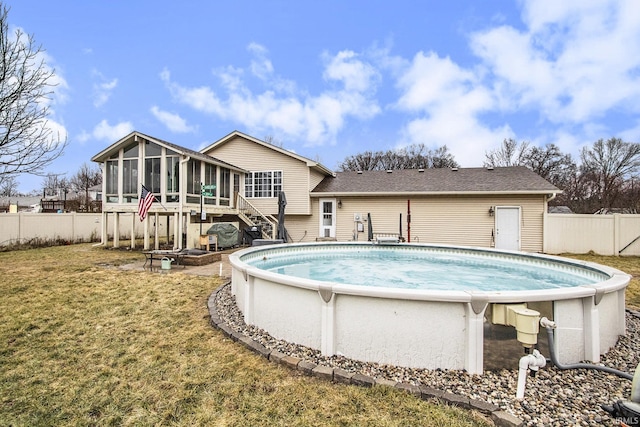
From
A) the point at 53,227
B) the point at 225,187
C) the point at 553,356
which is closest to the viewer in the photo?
the point at 553,356

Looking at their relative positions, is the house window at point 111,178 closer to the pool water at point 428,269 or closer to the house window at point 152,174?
the house window at point 152,174

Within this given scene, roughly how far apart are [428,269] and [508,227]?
7384mm

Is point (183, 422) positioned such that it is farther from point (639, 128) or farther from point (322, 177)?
point (639, 128)

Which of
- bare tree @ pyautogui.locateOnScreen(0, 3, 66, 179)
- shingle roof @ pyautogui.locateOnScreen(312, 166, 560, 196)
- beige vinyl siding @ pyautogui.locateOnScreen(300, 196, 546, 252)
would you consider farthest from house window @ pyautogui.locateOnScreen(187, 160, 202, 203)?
beige vinyl siding @ pyautogui.locateOnScreen(300, 196, 546, 252)

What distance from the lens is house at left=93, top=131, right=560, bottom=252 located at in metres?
12.8

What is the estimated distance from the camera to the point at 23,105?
8242 mm

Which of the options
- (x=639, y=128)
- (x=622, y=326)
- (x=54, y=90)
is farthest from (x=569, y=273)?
(x=639, y=128)

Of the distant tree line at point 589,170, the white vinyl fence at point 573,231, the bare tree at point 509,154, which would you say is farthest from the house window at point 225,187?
the bare tree at point 509,154

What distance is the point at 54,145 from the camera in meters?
8.25

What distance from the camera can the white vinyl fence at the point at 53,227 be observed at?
1345 cm

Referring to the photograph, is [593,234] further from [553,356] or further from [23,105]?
[23,105]

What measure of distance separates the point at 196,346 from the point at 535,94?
61.0 ft

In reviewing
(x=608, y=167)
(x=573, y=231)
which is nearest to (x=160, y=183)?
(x=573, y=231)

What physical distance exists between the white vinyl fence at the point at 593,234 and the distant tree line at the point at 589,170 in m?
15.6
